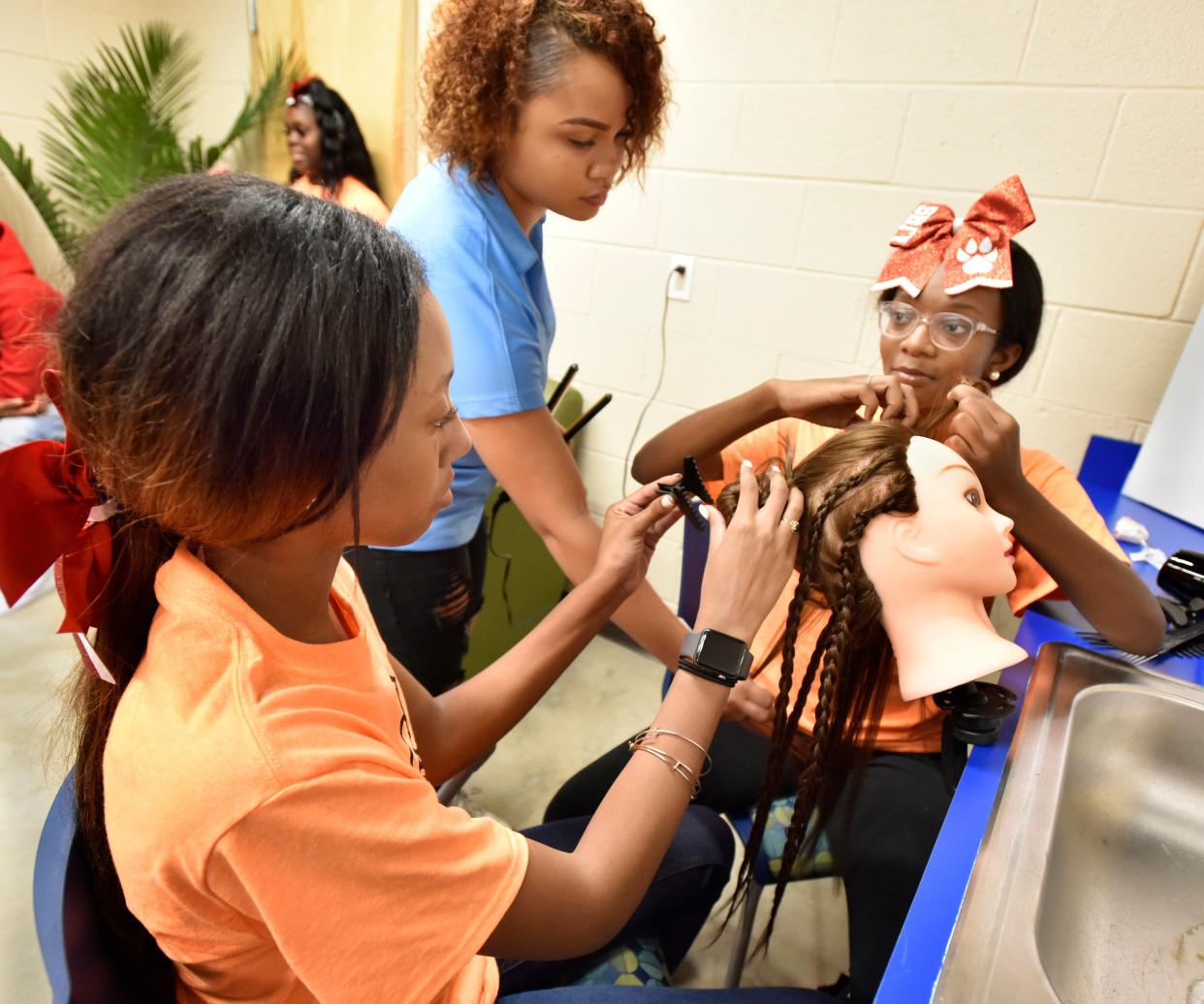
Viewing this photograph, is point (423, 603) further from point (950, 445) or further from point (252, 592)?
point (950, 445)

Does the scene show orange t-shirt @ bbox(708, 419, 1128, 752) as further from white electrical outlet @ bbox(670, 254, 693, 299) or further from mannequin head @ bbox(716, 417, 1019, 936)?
white electrical outlet @ bbox(670, 254, 693, 299)

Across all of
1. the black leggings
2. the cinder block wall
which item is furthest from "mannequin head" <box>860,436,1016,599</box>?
the cinder block wall

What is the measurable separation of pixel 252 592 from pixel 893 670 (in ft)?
2.59

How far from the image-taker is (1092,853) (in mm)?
782

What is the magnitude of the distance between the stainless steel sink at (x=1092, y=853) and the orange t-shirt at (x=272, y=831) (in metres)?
0.38

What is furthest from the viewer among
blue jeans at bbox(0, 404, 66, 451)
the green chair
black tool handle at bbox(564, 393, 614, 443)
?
blue jeans at bbox(0, 404, 66, 451)

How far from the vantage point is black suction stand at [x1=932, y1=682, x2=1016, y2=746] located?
783 millimetres

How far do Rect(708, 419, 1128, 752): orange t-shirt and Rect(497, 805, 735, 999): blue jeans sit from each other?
21cm

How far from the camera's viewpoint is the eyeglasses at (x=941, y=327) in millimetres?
1152

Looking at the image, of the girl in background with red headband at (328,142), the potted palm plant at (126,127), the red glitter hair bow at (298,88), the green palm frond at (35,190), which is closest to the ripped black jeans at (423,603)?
the girl in background with red headband at (328,142)

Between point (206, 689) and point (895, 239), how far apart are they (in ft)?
3.91

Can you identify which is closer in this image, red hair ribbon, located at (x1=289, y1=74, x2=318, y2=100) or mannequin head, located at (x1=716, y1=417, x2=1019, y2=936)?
mannequin head, located at (x1=716, y1=417, x2=1019, y2=936)

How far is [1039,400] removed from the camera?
1614 millimetres

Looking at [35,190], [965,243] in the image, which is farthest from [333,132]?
[965,243]
